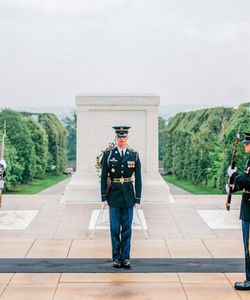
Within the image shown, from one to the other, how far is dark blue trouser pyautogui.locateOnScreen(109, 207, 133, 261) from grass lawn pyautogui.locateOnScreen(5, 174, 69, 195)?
13706 millimetres

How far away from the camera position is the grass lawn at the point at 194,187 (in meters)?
20.0

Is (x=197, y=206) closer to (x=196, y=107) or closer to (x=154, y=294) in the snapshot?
(x=154, y=294)

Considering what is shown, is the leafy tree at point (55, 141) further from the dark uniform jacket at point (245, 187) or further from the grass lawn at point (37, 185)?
the dark uniform jacket at point (245, 187)

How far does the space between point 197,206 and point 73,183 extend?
2.00m

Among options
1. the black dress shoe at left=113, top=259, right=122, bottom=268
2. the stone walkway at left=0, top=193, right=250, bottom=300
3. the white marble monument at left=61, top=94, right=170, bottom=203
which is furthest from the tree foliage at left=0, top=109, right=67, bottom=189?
the black dress shoe at left=113, top=259, right=122, bottom=268

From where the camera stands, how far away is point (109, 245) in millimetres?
6715

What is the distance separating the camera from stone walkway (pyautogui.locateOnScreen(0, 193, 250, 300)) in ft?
16.8

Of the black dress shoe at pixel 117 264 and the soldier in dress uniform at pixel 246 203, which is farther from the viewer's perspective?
the black dress shoe at pixel 117 264

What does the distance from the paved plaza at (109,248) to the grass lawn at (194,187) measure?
10098 millimetres

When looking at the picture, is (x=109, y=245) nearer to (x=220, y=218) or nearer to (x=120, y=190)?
(x=120, y=190)

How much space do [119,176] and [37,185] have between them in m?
15.1

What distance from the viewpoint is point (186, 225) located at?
310 inches

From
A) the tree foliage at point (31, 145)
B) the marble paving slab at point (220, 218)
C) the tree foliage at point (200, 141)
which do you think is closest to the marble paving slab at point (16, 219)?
the marble paving slab at point (220, 218)

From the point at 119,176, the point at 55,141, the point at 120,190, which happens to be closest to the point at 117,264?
the point at 120,190
